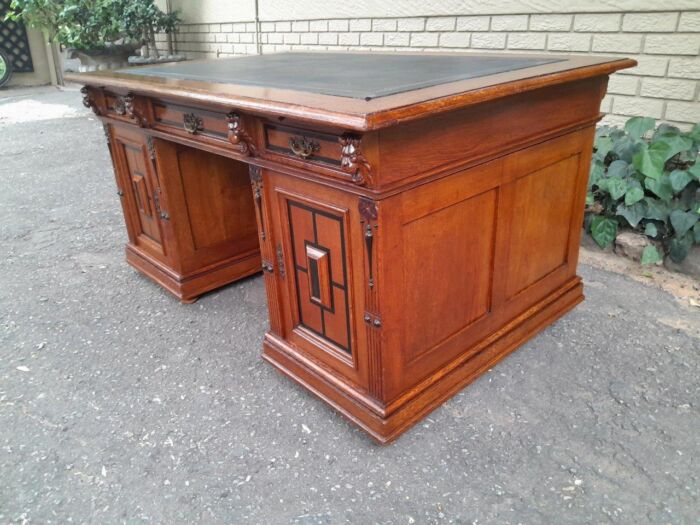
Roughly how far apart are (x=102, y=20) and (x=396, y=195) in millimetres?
6354

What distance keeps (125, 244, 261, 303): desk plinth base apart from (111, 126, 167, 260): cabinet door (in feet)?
0.18

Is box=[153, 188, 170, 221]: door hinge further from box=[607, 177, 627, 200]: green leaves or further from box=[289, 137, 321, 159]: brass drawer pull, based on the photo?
box=[607, 177, 627, 200]: green leaves

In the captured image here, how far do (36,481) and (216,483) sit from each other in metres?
0.51

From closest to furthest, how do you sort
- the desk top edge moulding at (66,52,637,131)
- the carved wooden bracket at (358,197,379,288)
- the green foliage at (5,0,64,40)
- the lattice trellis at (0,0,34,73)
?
1. the desk top edge moulding at (66,52,637,131)
2. the carved wooden bracket at (358,197,379,288)
3. the green foliage at (5,0,64,40)
4. the lattice trellis at (0,0,34,73)

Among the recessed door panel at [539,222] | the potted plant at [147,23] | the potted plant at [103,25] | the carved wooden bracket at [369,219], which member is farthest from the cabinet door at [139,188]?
the potted plant at [103,25]

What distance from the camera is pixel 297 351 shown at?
73.0 inches

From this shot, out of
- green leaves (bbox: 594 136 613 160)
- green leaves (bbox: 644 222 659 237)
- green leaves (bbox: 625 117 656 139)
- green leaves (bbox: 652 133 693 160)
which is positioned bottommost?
green leaves (bbox: 644 222 659 237)

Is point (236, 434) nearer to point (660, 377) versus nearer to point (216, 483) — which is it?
point (216, 483)

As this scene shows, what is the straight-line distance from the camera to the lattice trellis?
9.45 metres

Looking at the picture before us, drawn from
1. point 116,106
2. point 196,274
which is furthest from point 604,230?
point 116,106

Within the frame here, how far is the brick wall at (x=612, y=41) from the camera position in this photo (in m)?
2.50

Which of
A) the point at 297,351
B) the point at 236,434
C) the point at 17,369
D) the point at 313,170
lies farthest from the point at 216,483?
the point at 17,369

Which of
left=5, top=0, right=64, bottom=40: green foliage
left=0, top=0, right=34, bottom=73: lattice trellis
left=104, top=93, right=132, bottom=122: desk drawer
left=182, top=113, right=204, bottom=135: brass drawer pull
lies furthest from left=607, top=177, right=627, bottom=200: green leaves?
left=0, top=0, right=34, bottom=73: lattice trellis

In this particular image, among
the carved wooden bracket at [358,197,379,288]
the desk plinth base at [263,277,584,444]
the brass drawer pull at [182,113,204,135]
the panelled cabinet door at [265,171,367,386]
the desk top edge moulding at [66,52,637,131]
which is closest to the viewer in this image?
Result: the desk top edge moulding at [66,52,637,131]
